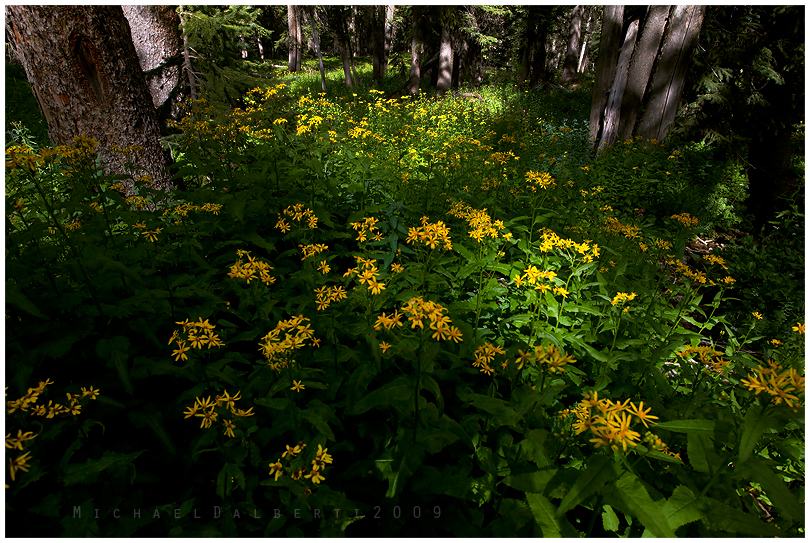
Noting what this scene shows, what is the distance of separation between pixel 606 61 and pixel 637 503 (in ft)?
25.8

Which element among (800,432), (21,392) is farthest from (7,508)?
(800,432)

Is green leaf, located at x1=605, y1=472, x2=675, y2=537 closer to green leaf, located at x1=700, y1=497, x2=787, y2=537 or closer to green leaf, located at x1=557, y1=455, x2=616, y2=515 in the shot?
green leaf, located at x1=557, y1=455, x2=616, y2=515

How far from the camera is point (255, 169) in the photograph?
3.31 meters

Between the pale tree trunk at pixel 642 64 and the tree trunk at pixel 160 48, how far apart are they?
7.61 meters

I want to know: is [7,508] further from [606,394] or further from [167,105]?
[167,105]

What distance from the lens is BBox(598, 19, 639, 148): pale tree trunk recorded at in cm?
637

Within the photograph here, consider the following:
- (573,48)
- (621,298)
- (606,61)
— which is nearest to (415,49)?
(606,61)

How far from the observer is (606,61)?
6.54 metres

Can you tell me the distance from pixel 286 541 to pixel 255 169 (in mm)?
2996

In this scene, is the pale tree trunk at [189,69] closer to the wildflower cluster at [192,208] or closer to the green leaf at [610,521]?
the wildflower cluster at [192,208]

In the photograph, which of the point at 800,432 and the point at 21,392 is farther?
the point at 800,432

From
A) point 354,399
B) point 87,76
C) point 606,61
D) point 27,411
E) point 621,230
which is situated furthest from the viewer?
point 606,61

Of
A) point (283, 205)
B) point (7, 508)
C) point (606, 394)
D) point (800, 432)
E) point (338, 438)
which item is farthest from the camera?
point (283, 205)

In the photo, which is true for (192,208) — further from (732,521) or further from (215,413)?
(732,521)
